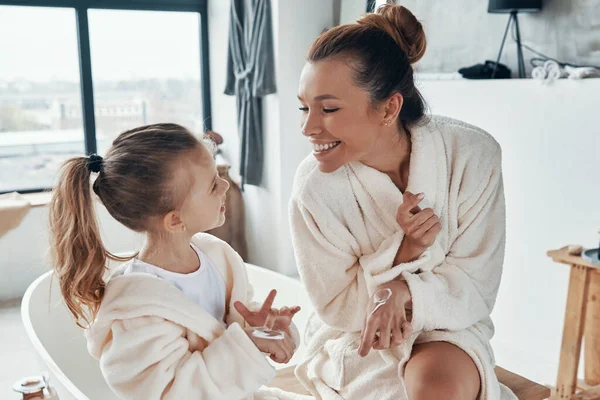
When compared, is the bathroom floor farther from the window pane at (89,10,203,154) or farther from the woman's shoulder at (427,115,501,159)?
the woman's shoulder at (427,115,501,159)

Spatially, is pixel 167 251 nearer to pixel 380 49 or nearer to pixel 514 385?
pixel 380 49

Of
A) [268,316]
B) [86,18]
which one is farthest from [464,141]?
[86,18]

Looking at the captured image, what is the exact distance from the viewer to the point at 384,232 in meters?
1.45

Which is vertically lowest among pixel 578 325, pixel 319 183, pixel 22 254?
pixel 22 254

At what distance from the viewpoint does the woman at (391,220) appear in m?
1.31

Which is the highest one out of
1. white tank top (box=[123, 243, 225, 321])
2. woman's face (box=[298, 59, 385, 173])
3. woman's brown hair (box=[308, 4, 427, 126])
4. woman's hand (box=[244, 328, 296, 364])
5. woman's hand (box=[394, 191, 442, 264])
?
woman's brown hair (box=[308, 4, 427, 126])

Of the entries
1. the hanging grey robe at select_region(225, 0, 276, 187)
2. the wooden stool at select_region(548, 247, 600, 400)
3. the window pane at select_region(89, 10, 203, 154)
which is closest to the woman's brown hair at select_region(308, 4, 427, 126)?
the wooden stool at select_region(548, 247, 600, 400)

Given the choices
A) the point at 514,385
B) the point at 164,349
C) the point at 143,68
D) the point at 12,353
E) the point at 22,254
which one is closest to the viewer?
the point at 164,349

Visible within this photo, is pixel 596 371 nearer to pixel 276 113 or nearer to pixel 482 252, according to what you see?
pixel 482 252

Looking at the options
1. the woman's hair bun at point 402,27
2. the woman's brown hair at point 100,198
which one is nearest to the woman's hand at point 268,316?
the woman's brown hair at point 100,198

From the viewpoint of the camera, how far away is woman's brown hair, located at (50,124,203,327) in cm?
114

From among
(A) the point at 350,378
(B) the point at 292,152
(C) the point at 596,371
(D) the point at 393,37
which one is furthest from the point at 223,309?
(B) the point at 292,152

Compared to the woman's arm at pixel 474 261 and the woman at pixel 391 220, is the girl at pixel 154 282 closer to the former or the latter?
the woman at pixel 391 220

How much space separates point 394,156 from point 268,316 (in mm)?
525
